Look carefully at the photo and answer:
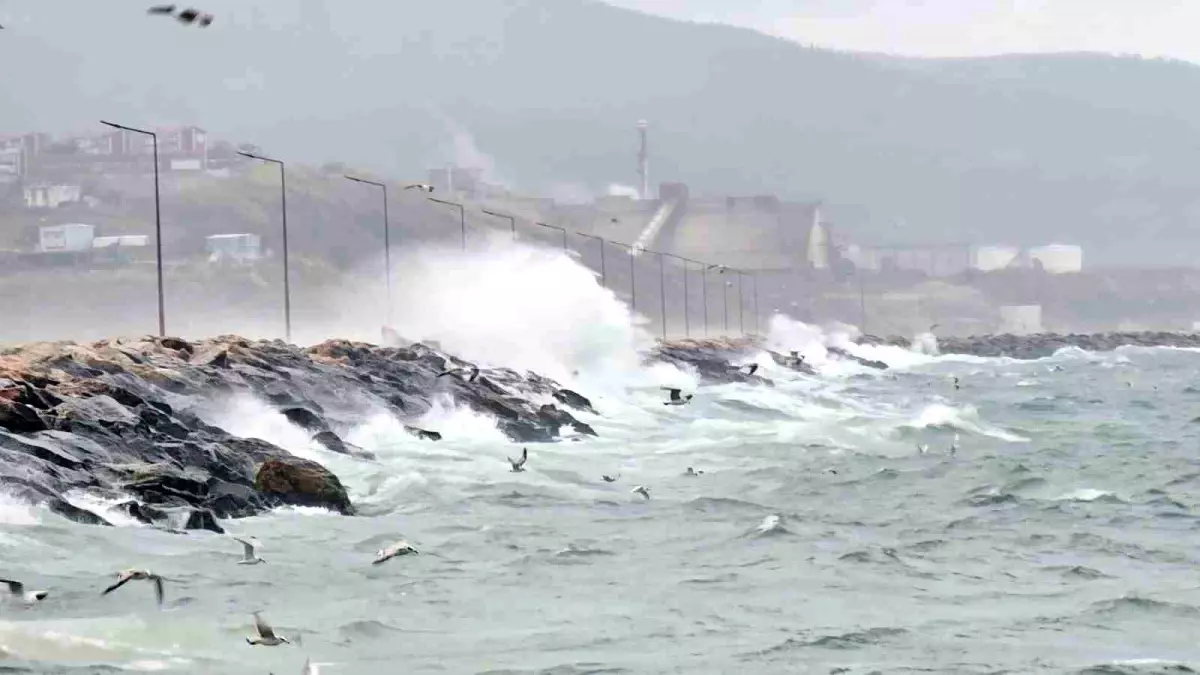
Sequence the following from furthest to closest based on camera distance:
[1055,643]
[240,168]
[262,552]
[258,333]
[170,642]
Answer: [240,168]
[258,333]
[262,552]
[1055,643]
[170,642]

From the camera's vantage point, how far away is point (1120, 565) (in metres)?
21.4

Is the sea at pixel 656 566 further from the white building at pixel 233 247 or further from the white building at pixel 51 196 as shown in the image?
the white building at pixel 51 196

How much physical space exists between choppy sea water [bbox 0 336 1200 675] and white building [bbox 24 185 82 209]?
147206 mm

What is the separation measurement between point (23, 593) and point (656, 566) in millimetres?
7340

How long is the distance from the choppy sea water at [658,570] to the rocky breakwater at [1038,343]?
11800cm

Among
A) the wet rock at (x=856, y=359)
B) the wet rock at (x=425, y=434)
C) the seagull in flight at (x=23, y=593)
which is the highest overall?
the seagull in flight at (x=23, y=593)

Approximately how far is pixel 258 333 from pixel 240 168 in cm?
8937

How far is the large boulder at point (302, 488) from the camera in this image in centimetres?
2527

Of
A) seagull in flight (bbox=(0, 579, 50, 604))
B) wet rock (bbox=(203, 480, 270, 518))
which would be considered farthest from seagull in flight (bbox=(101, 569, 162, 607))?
wet rock (bbox=(203, 480, 270, 518))

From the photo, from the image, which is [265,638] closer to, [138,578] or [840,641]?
[138,578]

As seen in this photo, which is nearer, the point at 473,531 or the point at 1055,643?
the point at 1055,643

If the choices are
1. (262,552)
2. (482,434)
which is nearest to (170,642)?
(262,552)

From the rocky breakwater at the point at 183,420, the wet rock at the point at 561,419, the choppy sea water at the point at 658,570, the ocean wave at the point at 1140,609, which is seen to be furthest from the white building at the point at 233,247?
the ocean wave at the point at 1140,609

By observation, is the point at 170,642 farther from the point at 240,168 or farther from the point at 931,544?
the point at 240,168
